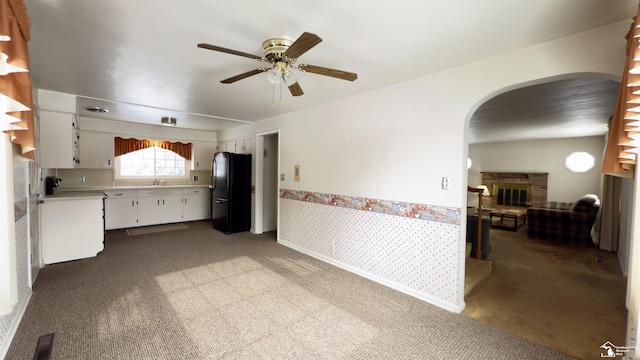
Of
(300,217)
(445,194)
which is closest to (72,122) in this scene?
(300,217)

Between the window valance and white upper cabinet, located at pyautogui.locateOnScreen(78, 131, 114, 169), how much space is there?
0.52 ft

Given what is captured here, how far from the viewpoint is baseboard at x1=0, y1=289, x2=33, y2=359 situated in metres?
1.89

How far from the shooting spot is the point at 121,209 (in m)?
5.69

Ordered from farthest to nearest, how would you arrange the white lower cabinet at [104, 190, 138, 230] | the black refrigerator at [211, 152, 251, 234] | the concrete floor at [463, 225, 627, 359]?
the white lower cabinet at [104, 190, 138, 230]
the black refrigerator at [211, 152, 251, 234]
the concrete floor at [463, 225, 627, 359]

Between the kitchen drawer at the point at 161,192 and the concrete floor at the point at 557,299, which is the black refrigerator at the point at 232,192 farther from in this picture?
the concrete floor at the point at 557,299

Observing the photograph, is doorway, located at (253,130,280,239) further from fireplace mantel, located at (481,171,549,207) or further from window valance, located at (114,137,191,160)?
fireplace mantel, located at (481,171,549,207)

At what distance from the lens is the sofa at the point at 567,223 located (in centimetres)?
516

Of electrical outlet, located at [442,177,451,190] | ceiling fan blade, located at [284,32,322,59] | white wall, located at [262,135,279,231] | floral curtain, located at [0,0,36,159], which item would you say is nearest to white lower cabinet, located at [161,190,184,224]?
white wall, located at [262,135,279,231]

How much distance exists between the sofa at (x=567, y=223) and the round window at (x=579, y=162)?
1.84m

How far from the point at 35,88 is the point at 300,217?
3.72 metres

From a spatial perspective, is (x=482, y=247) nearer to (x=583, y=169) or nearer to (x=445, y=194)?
(x=445, y=194)

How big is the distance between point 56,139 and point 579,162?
1073 cm

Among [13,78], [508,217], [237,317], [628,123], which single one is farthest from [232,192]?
[508,217]

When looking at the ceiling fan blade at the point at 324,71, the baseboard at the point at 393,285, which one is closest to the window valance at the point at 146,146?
the baseboard at the point at 393,285
